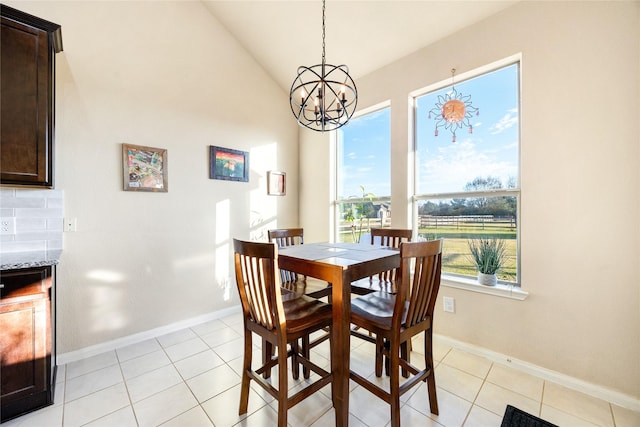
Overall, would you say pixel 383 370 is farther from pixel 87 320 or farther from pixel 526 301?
pixel 87 320

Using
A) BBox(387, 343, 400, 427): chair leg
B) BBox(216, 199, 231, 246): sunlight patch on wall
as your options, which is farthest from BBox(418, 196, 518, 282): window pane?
BBox(216, 199, 231, 246): sunlight patch on wall

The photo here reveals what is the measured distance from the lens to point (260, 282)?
55.8 inches

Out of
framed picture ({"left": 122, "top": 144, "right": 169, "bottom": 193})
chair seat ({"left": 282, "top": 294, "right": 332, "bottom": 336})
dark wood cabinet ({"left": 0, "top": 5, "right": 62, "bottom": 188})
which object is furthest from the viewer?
framed picture ({"left": 122, "top": 144, "right": 169, "bottom": 193})

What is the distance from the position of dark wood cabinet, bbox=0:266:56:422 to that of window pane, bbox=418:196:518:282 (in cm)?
298

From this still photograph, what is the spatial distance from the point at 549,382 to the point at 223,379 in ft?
7.69

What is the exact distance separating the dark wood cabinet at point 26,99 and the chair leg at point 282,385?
195 centimetres

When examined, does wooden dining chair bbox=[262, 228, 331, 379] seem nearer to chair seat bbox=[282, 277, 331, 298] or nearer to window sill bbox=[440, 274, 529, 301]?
chair seat bbox=[282, 277, 331, 298]

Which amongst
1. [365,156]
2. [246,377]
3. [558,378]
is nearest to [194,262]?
[246,377]

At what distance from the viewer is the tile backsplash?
6.34 ft

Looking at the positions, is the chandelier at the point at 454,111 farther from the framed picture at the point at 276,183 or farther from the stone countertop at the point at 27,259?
the stone countertop at the point at 27,259

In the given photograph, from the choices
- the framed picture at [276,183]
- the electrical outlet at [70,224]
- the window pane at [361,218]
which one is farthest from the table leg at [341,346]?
the framed picture at [276,183]

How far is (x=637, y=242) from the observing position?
1.65 meters

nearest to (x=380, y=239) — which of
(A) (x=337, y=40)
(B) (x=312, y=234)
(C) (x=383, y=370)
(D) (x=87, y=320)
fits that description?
(C) (x=383, y=370)

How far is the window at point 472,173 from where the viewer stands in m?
2.21
